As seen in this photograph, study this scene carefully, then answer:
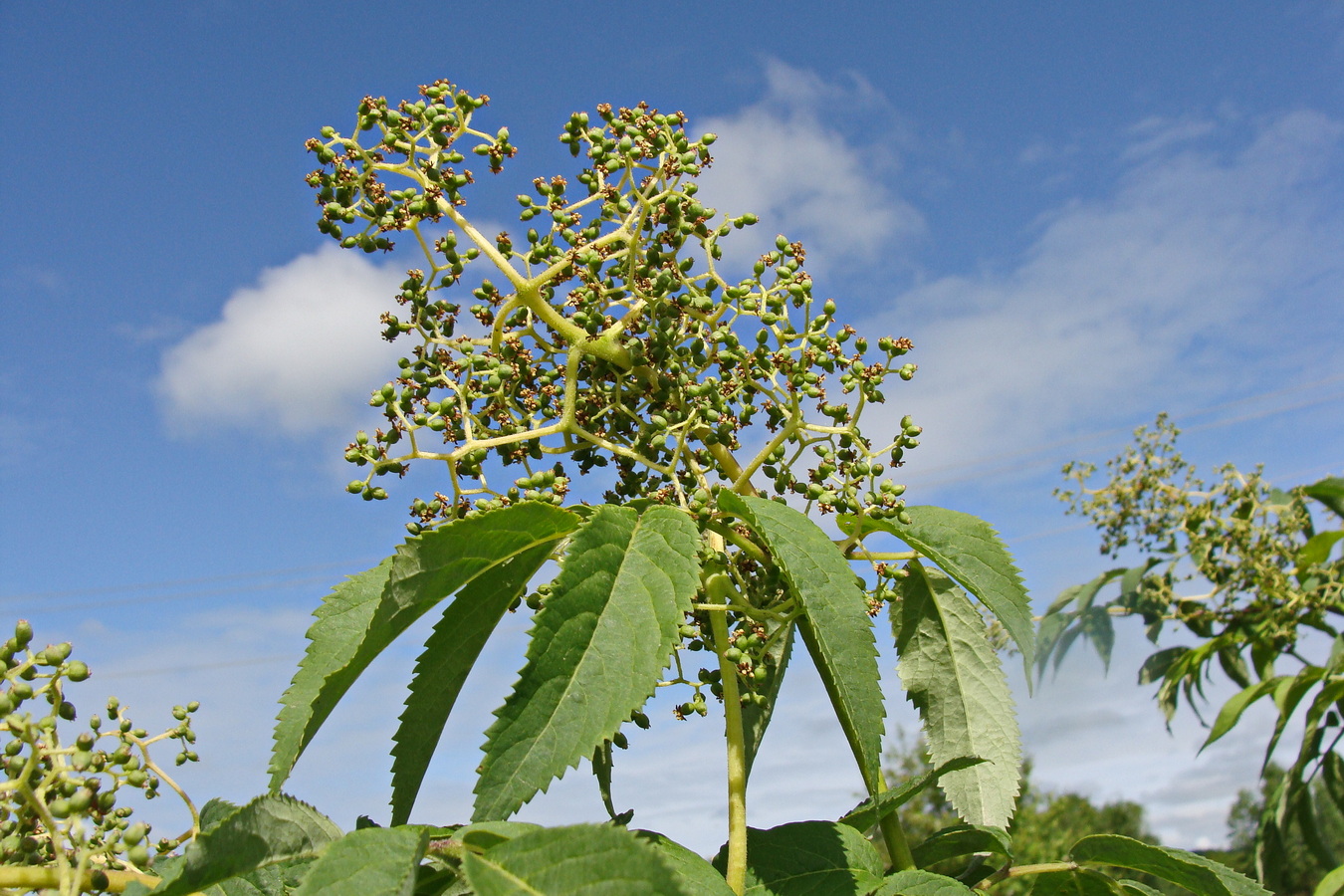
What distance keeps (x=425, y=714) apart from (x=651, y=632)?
33 centimetres

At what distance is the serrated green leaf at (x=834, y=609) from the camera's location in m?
1.07

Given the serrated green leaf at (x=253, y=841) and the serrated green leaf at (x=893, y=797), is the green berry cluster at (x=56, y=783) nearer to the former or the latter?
the serrated green leaf at (x=253, y=841)

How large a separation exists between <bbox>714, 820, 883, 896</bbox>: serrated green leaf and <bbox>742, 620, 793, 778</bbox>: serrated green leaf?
0.15 m

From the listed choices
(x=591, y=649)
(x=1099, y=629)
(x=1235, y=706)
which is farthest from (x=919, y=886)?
(x=1099, y=629)

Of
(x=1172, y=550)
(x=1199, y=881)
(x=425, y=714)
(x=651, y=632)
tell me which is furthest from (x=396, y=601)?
(x=1172, y=550)

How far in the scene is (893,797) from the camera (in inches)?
51.6

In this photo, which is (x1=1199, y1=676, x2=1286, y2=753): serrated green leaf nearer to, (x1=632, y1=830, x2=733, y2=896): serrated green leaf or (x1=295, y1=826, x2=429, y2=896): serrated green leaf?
(x1=632, y1=830, x2=733, y2=896): serrated green leaf

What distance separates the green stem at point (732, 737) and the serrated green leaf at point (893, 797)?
0.57 feet

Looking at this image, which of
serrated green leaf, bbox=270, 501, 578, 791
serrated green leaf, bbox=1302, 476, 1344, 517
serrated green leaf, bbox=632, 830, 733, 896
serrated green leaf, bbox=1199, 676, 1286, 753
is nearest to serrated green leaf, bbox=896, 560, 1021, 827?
serrated green leaf, bbox=632, 830, 733, 896

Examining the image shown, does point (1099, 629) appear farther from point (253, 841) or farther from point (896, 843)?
point (253, 841)

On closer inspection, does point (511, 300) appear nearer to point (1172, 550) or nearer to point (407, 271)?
point (407, 271)

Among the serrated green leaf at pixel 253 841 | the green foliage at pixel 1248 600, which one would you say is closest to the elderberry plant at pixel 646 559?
the serrated green leaf at pixel 253 841

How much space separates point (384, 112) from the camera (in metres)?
1.42

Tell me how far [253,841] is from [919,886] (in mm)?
770
